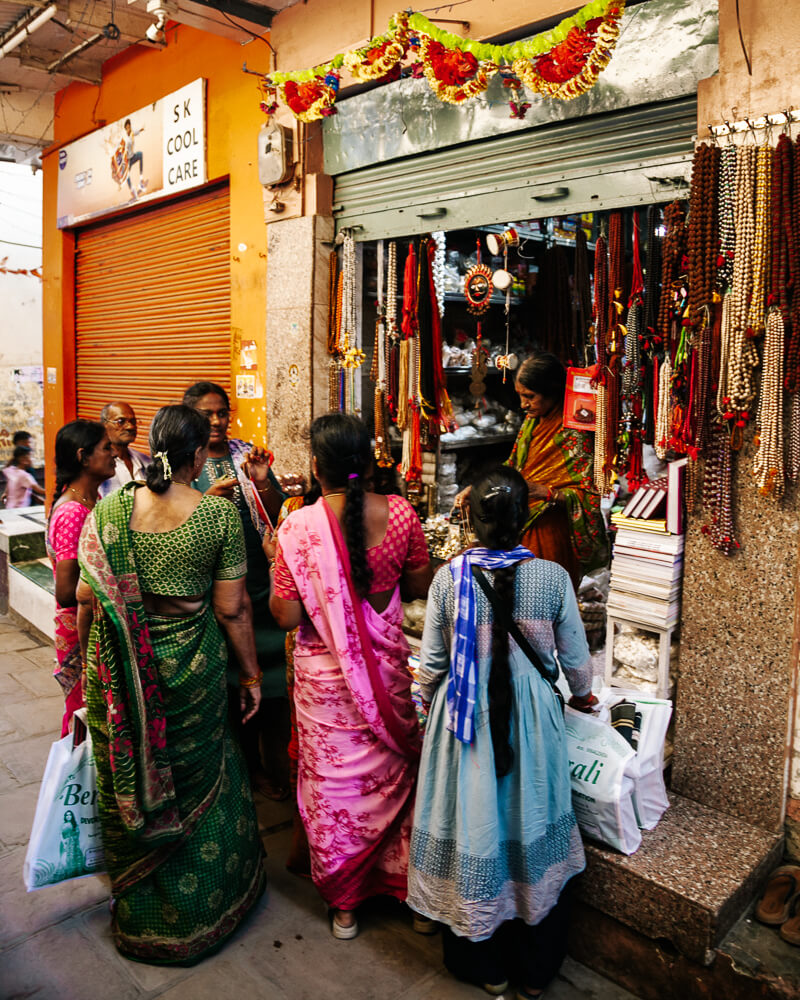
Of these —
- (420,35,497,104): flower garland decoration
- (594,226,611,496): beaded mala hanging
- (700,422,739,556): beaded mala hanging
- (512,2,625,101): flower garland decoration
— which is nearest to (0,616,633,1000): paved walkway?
(700,422,739,556): beaded mala hanging

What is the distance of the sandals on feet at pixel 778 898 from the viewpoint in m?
2.85

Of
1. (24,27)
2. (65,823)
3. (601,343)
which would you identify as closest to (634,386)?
(601,343)

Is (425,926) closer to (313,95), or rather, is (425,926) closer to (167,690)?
(167,690)

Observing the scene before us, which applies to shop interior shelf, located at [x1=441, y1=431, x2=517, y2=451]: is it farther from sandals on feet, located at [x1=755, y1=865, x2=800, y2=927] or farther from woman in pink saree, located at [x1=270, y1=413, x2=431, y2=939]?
sandals on feet, located at [x1=755, y1=865, x2=800, y2=927]

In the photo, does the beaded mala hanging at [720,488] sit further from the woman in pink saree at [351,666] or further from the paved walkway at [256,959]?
the paved walkway at [256,959]

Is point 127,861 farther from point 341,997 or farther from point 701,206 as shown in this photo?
point 701,206

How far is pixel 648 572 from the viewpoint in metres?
3.39

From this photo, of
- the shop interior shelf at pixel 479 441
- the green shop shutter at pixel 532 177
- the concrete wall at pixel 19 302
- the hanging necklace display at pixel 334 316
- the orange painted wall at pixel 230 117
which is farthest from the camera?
the concrete wall at pixel 19 302

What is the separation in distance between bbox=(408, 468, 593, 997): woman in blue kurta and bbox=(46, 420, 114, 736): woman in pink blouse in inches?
67.7

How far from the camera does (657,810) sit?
3.15 m

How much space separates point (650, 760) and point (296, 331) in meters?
3.53

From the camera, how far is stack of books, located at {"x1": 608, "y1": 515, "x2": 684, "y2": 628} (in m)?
3.33

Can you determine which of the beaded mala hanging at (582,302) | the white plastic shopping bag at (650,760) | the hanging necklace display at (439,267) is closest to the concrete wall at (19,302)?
the hanging necklace display at (439,267)

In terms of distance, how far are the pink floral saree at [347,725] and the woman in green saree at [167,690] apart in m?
0.30
